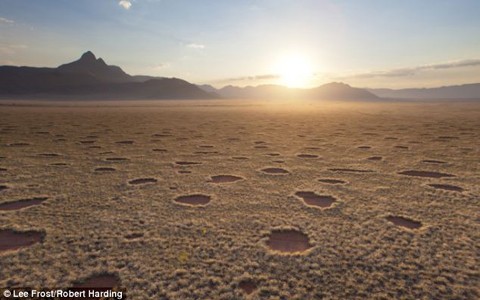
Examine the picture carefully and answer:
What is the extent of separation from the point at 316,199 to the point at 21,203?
6580mm

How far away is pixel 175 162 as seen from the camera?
35.4ft

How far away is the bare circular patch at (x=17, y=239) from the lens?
4.45 meters

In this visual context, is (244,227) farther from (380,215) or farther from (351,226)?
(380,215)

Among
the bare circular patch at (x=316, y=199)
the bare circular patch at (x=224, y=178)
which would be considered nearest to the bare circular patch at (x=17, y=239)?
the bare circular patch at (x=224, y=178)

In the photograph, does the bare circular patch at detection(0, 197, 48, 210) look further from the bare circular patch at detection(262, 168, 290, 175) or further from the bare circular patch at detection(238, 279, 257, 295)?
the bare circular patch at detection(262, 168, 290, 175)

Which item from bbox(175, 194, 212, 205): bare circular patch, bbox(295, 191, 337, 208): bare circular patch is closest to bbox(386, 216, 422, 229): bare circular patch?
bbox(295, 191, 337, 208): bare circular patch

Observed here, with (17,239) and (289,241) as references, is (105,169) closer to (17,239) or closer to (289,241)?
A: (17,239)

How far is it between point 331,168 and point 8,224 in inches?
342

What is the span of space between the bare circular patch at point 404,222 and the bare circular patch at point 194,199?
12.4 feet

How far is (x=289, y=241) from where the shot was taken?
4.69 meters

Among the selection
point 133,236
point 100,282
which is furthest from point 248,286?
point 133,236

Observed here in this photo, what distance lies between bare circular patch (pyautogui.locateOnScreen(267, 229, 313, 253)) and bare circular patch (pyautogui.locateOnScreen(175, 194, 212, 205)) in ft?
6.94

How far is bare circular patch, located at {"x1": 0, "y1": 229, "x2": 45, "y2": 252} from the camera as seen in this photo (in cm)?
445

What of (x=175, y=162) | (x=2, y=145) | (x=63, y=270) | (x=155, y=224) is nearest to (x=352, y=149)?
(x=175, y=162)
